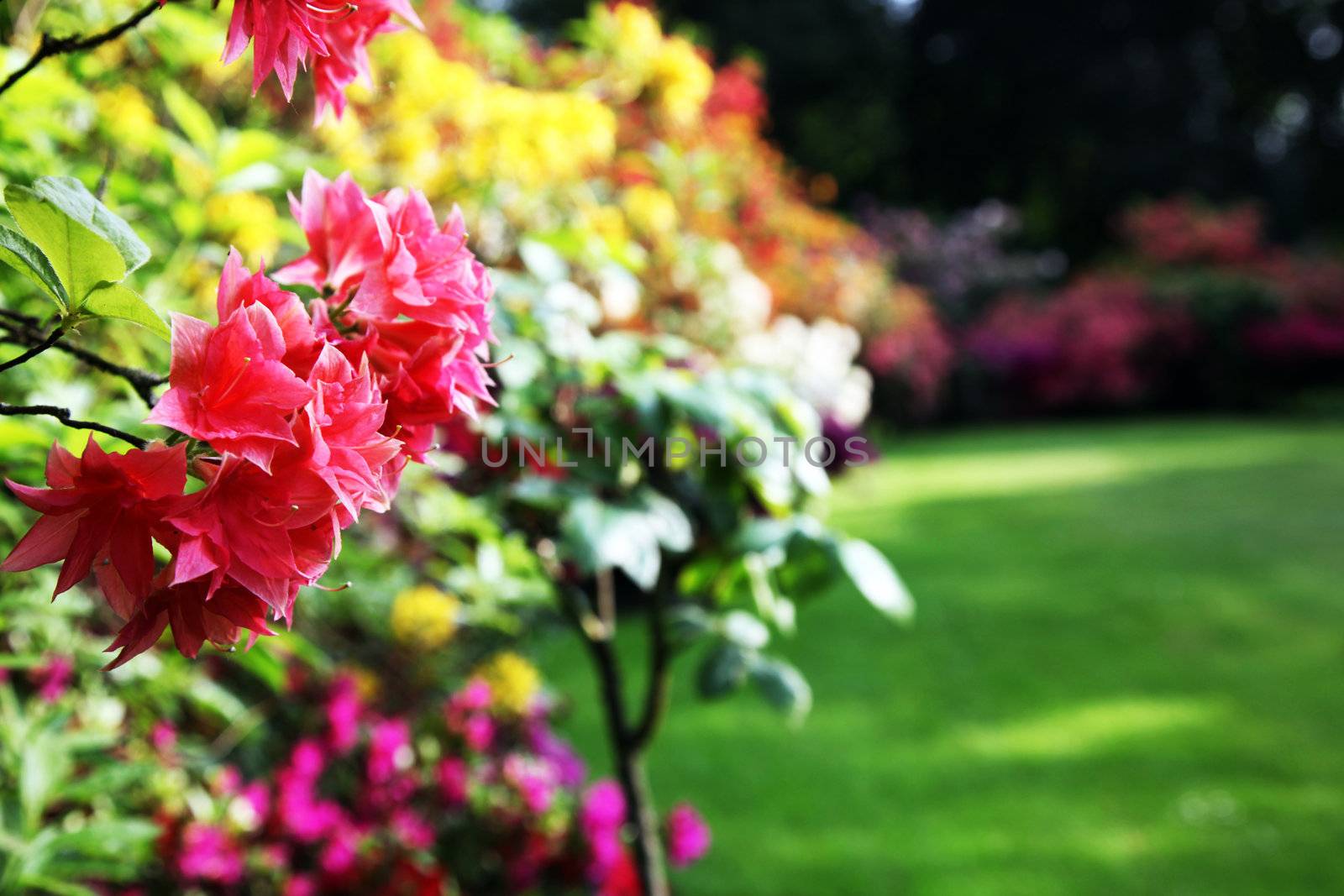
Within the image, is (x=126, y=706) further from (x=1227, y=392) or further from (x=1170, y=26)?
(x=1170, y=26)

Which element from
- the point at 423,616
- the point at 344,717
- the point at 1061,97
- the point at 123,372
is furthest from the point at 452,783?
the point at 1061,97

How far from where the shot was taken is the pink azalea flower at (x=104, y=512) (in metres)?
0.44

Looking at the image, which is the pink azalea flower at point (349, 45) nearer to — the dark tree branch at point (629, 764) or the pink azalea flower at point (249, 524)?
the pink azalea flower at point (249, 524)

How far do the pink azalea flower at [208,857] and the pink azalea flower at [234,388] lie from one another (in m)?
1.27

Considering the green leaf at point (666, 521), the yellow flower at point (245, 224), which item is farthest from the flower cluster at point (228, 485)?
the yellow flower at point (245, 224)

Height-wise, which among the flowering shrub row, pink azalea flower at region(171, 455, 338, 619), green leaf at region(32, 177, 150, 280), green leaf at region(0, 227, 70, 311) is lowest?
pink azalea flower at region(171, 455, 338, 619)

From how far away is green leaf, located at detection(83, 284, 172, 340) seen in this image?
1.52ft

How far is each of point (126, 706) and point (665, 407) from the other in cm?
120

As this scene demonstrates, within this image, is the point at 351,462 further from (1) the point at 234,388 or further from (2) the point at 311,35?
(2) the point at 311,35

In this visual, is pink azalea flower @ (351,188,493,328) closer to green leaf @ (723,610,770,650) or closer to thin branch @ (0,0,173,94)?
thin branch @ (0,0,173,94)

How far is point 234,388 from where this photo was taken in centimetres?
45

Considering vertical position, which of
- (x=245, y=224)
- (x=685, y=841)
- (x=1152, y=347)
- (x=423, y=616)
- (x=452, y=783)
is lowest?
(x=685, y=841)

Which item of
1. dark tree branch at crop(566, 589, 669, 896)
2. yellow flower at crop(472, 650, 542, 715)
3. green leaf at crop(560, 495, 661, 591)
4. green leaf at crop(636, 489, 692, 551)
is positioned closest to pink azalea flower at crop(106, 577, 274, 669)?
green leaf at crop(560, 495, 661, 591)

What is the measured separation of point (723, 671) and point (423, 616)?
1.16 m
